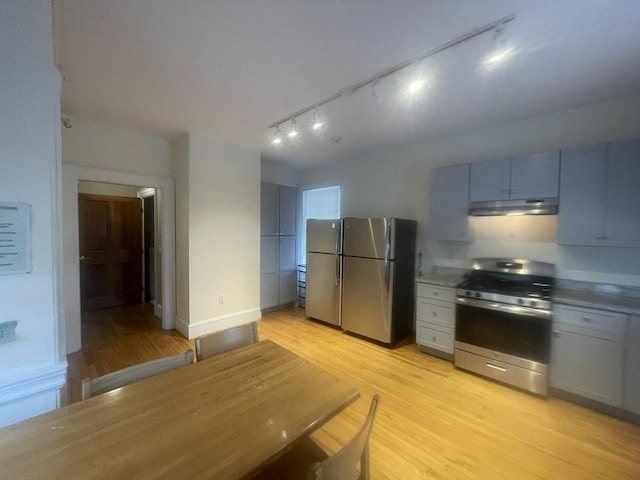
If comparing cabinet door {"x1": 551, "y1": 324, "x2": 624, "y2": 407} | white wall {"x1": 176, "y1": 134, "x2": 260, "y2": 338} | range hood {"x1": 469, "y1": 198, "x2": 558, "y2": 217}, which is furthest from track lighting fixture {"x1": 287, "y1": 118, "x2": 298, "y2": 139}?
cabinet door {"x1": 551, "y1": 324, "x2": 624, "y2": 407}

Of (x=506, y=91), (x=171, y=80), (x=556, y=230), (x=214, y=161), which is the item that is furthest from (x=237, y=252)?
(x=556, y=230)

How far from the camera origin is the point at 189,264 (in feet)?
11.0

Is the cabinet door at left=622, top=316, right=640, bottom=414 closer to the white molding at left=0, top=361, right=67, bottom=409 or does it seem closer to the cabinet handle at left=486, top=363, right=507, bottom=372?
the cabinet handle at left=486, top=363, right=507, bottom=372

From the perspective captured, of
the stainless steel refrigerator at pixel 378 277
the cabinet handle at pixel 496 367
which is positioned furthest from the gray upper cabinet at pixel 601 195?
the stainless steel refrigerator at pixel 378 277

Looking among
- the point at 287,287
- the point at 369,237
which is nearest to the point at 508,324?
the point at 369,237

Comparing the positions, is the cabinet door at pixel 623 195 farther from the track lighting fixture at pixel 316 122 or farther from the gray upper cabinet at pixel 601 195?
the track lighting fixture at pixel 316 122

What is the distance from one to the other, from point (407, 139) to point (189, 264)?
128 inches

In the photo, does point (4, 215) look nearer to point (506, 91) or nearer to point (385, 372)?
point (385, 372)

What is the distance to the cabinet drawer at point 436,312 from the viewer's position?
289cm

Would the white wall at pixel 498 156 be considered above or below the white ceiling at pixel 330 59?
below

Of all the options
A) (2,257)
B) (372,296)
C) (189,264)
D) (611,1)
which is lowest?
(372,296)

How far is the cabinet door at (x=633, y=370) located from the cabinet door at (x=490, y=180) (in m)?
1.38

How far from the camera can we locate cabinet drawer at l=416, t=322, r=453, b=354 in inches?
114

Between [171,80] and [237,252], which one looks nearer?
[171,80]
